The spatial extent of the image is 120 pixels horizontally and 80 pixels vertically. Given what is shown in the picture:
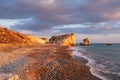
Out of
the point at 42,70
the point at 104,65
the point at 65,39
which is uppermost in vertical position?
the point at 65,39

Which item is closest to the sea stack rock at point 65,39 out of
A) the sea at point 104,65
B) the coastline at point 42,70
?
the sea at point 104,65

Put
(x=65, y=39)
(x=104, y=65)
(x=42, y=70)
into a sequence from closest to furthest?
(x=42, y=70) < (x=104, y=65) < (x=65, y=39)

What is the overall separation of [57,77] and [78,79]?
6.21ft

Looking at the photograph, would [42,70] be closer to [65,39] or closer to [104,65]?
[104,65]

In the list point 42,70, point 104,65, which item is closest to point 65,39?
point 104,65

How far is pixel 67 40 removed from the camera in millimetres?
155500

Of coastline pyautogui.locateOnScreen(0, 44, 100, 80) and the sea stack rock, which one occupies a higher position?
the sea stack rock

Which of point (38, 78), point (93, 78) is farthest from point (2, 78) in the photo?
point (93, 78)

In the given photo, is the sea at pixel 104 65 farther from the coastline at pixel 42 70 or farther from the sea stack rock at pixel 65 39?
the sea stack rock at pixel 65 39

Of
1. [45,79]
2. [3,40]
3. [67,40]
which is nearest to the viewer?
[45,79]

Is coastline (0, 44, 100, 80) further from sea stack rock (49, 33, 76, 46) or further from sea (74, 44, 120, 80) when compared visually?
sea stack rock (49, 33, 76, 46)

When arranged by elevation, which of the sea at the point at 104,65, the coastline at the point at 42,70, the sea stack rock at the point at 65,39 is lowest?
the sea at the point at 104,65

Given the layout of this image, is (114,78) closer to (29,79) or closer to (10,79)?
(29,79)

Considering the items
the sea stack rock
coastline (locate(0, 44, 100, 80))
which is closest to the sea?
coastline (locate(0, 44, 100, 80))
